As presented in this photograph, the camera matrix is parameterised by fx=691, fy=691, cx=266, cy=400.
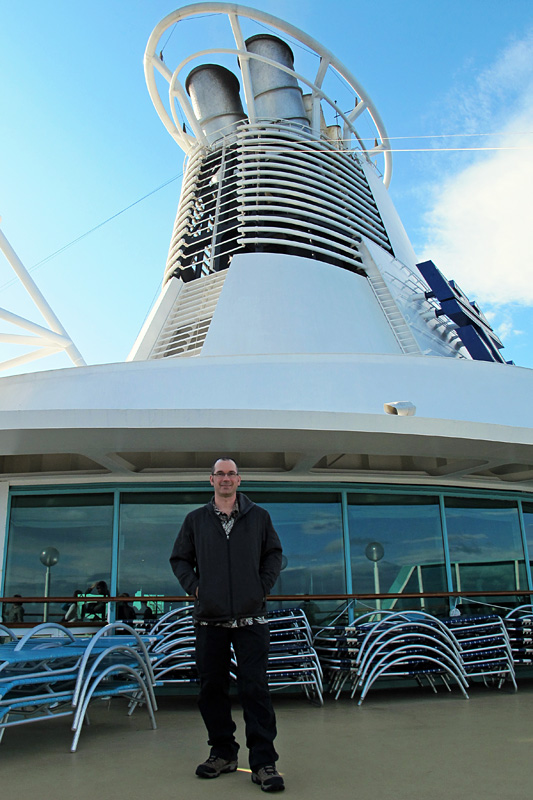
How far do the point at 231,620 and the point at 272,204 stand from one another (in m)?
11.5

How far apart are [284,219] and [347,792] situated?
11243mm

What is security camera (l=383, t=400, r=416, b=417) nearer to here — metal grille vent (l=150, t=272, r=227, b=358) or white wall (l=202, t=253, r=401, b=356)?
white wall (l=202, t=253, r=401, b=356)

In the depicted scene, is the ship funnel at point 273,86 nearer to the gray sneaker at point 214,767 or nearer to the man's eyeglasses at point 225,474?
the man's eyeglasses at point 225,474

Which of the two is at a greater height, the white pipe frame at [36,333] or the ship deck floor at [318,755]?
the white pipe frame at [36,333]

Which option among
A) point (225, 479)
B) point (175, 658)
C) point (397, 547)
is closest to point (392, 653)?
point (175, 658)

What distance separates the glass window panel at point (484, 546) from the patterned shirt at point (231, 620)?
4.66 meters

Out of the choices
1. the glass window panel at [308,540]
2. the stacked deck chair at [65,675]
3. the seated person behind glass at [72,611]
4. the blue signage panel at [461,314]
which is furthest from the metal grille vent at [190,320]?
the stacked deck chair at [65,675]

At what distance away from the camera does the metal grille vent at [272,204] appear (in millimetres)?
12969

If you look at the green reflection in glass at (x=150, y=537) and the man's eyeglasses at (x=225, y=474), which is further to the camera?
the green reflection in glass at (x=150, y=537)

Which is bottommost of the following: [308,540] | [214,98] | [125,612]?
[125,612]

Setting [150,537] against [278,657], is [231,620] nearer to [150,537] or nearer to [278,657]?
[278,657]

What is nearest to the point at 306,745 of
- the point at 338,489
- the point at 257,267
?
the point at 338,489

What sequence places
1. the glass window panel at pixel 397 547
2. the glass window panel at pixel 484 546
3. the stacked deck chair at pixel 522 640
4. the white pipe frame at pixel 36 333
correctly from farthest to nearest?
the white pipe frame at pixel 36 333 < the glass window panel at pixel 484 546 < the glass window panel at pixel 397 547 < the stacked deck chair at pixel 522 640

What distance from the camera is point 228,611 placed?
2922 millimetres
